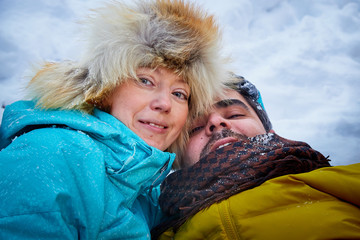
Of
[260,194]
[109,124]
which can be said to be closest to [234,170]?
[260,194]

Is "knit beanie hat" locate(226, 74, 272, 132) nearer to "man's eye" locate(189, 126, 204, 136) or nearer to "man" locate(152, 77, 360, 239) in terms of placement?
"man" locate(152, 77, 360, 239)

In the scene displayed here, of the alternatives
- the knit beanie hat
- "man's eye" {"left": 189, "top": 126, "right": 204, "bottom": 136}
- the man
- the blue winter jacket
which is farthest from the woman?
the knit beanie hat

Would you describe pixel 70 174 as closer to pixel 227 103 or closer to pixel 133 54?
pixel 133 54

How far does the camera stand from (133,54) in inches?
66.6

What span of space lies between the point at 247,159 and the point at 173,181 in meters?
0.58

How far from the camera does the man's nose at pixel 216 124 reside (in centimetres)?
197

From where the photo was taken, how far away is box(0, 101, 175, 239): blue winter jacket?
0.91m

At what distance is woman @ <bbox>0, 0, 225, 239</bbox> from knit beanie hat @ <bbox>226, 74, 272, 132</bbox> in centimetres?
36

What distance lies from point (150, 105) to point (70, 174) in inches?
29.1

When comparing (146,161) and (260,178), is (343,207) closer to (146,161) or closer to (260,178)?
(260,178)

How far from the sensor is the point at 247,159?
145 centimetres

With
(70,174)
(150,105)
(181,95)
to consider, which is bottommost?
(70,174)

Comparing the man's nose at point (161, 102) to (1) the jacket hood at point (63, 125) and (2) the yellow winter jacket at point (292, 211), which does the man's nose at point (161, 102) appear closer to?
(1) the jacket hood at point (63, 125)

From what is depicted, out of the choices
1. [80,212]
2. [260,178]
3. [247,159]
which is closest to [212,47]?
[247,159]
